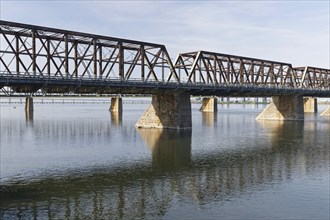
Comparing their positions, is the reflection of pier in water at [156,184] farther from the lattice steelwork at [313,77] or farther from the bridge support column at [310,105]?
the bridge support column at [310,105]

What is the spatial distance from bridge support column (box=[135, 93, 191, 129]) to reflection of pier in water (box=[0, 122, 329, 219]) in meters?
26.0

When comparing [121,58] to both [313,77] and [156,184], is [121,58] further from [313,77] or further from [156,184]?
[313,77]

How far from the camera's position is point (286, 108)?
374 feet

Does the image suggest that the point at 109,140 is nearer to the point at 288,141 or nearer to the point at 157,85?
the point at 157,85

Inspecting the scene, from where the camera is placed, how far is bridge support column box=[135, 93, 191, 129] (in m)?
75.8

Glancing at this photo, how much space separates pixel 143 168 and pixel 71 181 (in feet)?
28.1

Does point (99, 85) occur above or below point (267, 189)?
above

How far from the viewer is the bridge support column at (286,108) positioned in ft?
365

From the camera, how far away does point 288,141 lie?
61.9m

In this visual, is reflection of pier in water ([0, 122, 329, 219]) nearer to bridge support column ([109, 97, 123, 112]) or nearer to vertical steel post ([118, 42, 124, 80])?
vertical steel post ([118, 42, 124, 80])

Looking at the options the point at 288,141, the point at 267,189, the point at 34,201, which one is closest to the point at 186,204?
the point at 267,189

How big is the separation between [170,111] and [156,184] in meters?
45.1

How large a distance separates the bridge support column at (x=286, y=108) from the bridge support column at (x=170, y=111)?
4633 cm

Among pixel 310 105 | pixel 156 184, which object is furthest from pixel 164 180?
pixel 310 105
